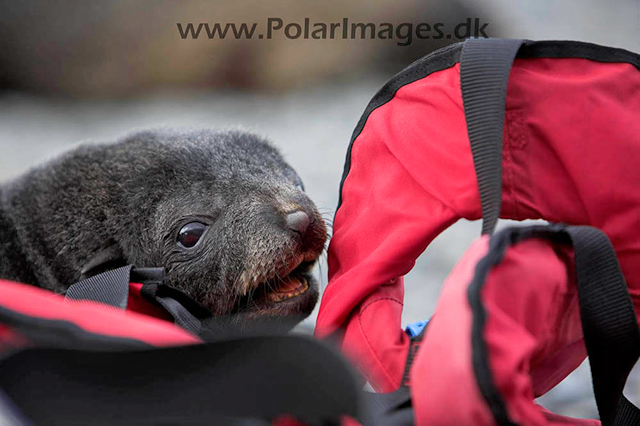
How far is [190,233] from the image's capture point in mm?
1515

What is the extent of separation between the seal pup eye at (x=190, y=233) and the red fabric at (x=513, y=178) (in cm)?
39

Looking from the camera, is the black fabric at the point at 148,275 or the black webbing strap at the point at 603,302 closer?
the black webbing strap at the point at 603,302

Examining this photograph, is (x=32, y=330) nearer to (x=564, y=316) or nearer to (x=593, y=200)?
(x=564, y=316)

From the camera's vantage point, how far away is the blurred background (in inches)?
141

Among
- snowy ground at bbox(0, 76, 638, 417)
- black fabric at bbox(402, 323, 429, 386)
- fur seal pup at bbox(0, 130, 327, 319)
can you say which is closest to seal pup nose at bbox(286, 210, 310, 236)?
fur seal pup at bbox(0, 130, 327, 319)

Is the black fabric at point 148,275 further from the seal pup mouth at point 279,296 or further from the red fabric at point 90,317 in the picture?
the red fabric at point 90,317

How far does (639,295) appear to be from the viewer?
3.60 ft

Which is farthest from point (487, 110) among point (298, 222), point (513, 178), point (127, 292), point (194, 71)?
point (194, 71)

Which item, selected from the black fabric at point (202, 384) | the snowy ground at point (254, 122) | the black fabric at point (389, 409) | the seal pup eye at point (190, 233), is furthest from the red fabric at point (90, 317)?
the snowy ground at point (254, 122)

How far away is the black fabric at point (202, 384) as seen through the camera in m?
0.78

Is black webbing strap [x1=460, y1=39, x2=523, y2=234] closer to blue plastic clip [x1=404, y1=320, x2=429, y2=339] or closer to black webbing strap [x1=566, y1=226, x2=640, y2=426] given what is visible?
black webbing strap [x1=566, y1=226, x2=640, y2=426]

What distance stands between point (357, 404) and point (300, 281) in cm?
81

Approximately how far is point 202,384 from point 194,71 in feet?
13.7

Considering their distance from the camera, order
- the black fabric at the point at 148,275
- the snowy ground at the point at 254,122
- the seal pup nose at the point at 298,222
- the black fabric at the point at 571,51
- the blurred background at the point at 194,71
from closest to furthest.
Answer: the black fabric at the point at 571,51
the black fabric at the point at 148,275
the seal pup nose at the point at 298,222
the snowy ground at the point at 254,122
the blurred background at the point at 194,71
